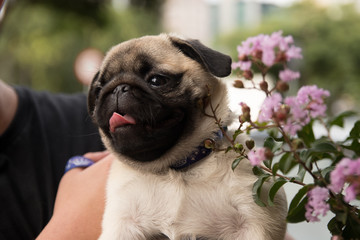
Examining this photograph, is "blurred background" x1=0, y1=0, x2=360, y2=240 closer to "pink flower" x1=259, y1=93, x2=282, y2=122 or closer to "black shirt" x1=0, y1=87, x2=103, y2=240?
"black shirt" x1=0, y1=87, x2=103, y2=240

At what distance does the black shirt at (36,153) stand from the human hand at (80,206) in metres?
0.23

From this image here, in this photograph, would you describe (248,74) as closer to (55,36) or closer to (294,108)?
(294,108)

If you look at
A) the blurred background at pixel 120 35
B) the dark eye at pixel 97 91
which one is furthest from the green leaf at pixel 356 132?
the blurred background at pixel 120 35

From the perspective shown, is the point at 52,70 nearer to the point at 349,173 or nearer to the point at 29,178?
the point at 29,178

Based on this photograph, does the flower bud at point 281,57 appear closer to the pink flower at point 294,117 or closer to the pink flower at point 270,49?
the pink flower at point 270,49

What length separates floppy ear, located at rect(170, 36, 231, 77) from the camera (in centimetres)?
113

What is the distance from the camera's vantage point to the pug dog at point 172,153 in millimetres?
1137

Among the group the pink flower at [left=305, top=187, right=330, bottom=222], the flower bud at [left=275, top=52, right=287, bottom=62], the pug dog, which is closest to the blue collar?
the pug dog

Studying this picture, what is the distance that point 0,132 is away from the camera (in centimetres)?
192

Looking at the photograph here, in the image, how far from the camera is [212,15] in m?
41.8

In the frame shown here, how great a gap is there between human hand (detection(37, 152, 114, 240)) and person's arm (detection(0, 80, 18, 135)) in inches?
21.5

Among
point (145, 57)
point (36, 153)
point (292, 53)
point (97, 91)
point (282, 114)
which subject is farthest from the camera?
point (36, 153)

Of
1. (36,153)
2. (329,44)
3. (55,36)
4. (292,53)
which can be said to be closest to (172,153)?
(292,53)

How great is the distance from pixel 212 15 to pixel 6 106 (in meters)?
41.2
